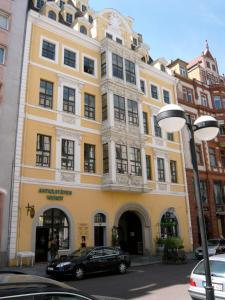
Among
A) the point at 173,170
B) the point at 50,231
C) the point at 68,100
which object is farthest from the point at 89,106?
the point at 173,170

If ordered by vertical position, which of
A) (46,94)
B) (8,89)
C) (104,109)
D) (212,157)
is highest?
(46,94)

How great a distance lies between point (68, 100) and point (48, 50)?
4.14m

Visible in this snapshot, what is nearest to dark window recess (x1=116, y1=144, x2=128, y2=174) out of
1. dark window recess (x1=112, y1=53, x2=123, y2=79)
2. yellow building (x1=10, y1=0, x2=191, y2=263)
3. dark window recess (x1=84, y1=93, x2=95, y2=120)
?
yellow building (x1=10, y1=0, x2=191, y2=263)

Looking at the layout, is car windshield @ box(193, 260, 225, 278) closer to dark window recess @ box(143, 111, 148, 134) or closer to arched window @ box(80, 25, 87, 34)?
dark window recess @ box(143, 111, 148, 134)

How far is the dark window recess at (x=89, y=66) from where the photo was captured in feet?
80.8

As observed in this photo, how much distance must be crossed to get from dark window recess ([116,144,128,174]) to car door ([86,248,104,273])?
815 cm

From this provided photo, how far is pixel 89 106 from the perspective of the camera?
23594 mm

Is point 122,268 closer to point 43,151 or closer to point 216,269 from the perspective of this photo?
point 216,269

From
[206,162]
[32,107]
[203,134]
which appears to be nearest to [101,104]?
[32,107]

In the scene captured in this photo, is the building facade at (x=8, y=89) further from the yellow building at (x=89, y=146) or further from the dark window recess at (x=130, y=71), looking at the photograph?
the dark window recess at (x=130, y=71)

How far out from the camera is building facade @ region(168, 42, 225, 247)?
30203 millimetres

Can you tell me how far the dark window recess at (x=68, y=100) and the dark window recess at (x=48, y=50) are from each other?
2.67 metres

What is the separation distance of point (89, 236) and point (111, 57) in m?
14.5

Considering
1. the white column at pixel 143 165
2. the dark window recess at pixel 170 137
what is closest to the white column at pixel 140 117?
the white column at pixel 143 165
